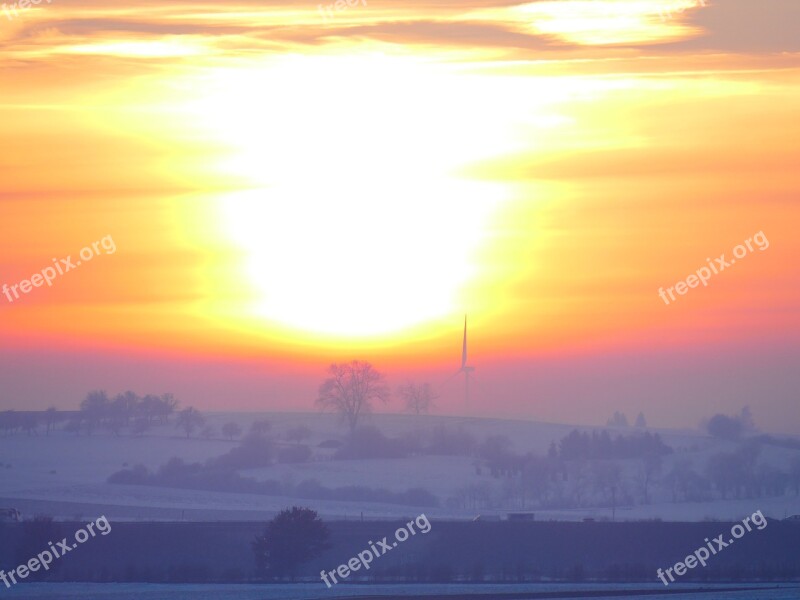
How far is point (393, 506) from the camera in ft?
441

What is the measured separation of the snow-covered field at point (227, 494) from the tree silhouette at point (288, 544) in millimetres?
34219

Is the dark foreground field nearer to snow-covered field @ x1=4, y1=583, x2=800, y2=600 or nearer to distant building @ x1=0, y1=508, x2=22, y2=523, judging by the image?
distant building @ x1=0, y1=508, x2=22, y2=523

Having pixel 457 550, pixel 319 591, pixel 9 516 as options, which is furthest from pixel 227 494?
pixel 319 591

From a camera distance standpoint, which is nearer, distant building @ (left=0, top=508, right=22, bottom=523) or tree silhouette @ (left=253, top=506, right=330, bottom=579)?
tree silhouette @ (left=253, top=506, right=330, bottom=579)

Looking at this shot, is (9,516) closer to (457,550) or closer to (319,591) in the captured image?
(457,550)

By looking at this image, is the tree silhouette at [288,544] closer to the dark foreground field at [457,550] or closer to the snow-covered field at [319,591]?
the dark foreground field at [457,550]

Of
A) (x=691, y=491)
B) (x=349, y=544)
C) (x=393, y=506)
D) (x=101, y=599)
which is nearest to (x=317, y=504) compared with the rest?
(x=393, y=506)

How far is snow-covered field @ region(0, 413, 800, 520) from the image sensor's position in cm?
12162

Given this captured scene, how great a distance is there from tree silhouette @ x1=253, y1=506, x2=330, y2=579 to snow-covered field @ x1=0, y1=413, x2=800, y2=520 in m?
34.2

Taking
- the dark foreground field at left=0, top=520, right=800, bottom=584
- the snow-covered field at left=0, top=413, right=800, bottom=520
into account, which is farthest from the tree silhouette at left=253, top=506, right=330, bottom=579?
the snow-covered field at left=0, top=413, right=800, bottom=520

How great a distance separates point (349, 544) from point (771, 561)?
24.1 metres

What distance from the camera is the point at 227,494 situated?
146625mm

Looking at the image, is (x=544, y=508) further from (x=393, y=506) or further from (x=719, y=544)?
(x=719, y=544)

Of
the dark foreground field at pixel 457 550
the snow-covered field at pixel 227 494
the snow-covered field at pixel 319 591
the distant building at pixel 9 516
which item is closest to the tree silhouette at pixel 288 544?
the dark foreground field at pixel 457 550
